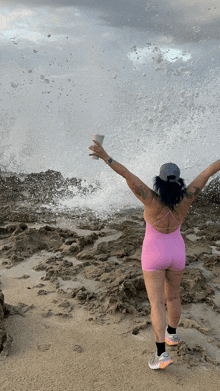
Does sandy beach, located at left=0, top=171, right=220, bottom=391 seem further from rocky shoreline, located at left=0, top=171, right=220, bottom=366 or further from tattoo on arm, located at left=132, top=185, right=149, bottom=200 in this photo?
tattoo on arm, located at left=132, top=185, right=149, bottom=200

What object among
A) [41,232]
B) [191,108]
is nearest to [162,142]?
[191,108]

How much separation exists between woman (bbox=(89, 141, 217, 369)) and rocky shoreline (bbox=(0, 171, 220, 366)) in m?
0.47

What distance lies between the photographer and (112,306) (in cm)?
344

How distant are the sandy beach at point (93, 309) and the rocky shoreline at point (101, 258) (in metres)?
0.01

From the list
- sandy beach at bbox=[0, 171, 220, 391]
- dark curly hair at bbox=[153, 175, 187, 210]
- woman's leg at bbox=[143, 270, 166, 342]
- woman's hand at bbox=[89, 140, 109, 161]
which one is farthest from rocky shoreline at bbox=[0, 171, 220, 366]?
woman's hand at bbox=[89, 140, 109, 161]

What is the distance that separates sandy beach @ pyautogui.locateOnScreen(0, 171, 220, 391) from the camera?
2.44 metres

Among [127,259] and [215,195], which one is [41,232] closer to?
[127,259]

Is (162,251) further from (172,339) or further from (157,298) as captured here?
(172,339)

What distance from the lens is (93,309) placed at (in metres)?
3.44

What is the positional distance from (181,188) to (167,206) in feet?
0.58

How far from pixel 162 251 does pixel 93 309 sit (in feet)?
4.40

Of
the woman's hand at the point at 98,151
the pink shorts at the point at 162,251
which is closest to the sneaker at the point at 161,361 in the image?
the pink shorts at the point at 162,251

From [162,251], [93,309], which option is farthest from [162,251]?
[93,309]

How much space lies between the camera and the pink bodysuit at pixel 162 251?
2.51m
